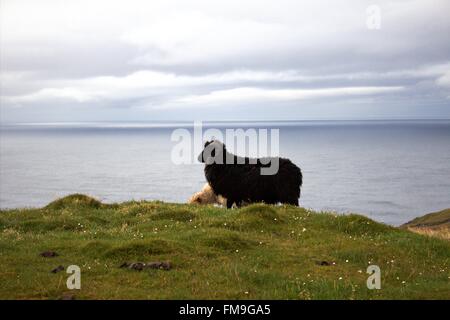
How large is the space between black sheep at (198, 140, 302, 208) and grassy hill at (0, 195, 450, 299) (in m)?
3.64

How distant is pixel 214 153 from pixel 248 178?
85.8 inches

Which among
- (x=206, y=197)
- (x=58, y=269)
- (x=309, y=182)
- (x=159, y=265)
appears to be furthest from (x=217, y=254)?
(x=309, y=182)

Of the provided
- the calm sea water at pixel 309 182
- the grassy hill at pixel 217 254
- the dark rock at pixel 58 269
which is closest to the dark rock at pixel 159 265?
the grassy hill at pixel 217 254

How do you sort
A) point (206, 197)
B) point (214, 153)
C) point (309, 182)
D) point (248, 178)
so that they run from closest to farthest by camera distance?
point (248, 178)
point (214, 153)
point (206, 197)
point (309, 182)

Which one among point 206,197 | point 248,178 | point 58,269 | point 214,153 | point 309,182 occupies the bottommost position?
point 309,182

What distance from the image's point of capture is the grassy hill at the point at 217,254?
10.5 meters

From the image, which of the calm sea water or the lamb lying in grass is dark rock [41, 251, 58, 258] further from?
the calm sea water

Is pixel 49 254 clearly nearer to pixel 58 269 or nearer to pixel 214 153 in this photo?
pixel 58 269

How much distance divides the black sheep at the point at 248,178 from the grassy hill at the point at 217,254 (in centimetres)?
364

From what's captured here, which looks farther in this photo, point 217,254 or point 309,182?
point 309,182

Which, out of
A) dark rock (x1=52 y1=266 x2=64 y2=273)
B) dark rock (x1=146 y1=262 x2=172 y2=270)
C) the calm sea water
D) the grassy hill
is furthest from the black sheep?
the calm sea water

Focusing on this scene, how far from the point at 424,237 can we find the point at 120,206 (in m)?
12.5

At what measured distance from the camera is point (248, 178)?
24141 millimetres
